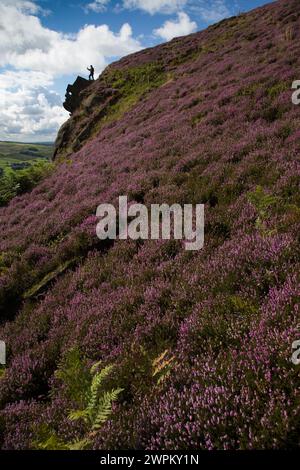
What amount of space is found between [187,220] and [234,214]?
3.64 ft

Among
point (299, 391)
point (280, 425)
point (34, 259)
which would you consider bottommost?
point (280, 425)

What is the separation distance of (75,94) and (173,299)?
3706 centimetres

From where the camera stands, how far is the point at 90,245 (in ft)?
30.0

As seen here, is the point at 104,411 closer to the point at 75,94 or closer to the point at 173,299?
the point at 173,299

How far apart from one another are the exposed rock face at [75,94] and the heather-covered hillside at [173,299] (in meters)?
24.1

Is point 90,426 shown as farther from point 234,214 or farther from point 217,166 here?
point 217,166

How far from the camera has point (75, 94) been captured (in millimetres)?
38000

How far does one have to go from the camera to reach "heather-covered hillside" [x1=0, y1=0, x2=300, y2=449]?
3604mm

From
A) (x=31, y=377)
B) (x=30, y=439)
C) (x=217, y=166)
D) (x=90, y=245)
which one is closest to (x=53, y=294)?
(x=90, y=245)

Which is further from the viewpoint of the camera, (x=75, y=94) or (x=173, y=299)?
(x=75, y=94)

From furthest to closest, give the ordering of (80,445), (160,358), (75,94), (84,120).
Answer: (75,94)
(84,120)
(160,358)
(80,445)

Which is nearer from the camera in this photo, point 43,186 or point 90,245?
point 90,245

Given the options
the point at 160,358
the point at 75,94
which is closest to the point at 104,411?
the point at 160,358


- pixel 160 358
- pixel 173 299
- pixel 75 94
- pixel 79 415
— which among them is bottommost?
pixel 79 415
